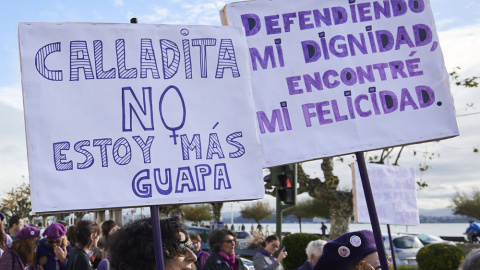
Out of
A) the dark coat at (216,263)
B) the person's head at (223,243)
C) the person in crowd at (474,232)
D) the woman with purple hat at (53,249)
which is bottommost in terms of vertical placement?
the person in crowd at (474,232)

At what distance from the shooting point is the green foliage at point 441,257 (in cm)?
1673

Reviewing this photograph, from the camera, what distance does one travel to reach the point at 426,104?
3662 mm

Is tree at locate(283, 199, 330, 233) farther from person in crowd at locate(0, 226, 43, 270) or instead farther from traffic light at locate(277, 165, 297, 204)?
person in crowd at locate(0, 226, 43, 270)

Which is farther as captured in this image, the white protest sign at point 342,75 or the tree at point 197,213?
the tree at point 197,213

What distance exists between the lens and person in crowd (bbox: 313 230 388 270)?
3277 millimetres

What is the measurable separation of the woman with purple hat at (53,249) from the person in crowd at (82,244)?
0.82m

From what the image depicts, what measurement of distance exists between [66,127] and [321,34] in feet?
5.23

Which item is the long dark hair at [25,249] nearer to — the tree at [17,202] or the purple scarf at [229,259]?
the purple scarf at [229,259]

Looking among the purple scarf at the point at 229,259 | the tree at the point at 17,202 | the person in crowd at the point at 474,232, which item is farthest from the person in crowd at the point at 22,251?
the tree at the point at 17,202

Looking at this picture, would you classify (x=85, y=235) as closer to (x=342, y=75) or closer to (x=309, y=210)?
(x=342, y=75)

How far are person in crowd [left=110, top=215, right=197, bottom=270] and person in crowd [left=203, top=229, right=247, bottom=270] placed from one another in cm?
350

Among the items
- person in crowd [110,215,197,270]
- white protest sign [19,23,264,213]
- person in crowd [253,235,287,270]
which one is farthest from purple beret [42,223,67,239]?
white protest sign [19,23,264,213]

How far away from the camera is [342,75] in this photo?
3.69m

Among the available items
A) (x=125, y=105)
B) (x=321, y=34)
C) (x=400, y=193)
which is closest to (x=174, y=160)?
(x=125, y=105)
